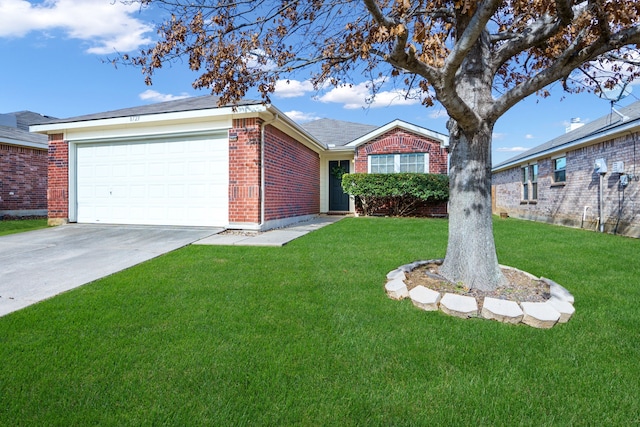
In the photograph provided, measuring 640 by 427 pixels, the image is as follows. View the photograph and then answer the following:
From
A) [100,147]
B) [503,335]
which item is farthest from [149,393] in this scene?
[100,147]

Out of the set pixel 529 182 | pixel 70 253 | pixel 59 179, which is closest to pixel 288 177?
pixel 70 253

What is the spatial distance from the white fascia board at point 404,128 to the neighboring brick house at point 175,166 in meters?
4.40

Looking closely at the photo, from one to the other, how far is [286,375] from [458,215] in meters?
2.72

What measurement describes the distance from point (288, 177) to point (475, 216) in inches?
272

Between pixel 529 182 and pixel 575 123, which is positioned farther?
pixel 575 123

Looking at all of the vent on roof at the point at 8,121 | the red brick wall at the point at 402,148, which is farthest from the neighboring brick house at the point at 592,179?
the vent on roof at the point at 8,121

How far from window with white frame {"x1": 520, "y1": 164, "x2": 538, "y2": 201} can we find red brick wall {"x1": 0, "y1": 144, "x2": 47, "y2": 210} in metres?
20.0

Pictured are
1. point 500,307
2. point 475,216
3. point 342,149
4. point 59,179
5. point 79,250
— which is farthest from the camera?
point 342,149

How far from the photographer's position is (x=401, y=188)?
477 inches

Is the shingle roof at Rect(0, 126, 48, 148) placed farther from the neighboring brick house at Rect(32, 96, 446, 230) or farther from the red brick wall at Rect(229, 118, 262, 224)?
the red brick wall at Rect(229, 118, 262, 224)

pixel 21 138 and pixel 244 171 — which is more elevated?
pixel 21 138

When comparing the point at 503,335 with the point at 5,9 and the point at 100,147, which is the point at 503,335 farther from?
the point at 100,147

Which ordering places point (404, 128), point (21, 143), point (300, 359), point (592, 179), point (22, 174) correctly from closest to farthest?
point (300, 359)
point (592, 179)
point (21, 143)
point (22, 174)
point (404, 128)

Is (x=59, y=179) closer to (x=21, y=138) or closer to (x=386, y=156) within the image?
(x=21, y=138)
